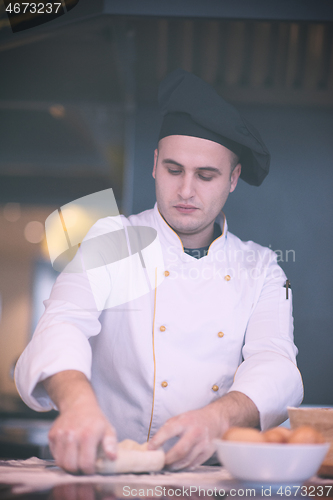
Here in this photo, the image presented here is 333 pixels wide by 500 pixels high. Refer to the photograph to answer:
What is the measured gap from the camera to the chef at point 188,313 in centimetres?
104

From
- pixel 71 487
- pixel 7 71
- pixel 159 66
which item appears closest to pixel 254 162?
pixel 159 66

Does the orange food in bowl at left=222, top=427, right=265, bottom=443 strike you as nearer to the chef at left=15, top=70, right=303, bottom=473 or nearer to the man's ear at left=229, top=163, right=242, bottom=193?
the chef at left=15, top=70, right=303, bottom=473

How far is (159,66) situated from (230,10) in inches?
16.2

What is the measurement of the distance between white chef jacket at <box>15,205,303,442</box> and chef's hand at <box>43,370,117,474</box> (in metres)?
0.30

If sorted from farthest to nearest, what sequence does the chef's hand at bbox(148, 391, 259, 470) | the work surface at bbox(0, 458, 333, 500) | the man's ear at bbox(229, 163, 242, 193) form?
1. the man's ear at bbox(229, 163, 242, 193)
2. the chef's hand at bbox(148, 391, 259, 470)
3. the work surface at bbox(0, 458, 333, 500)

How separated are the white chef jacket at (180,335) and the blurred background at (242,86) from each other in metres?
0.44

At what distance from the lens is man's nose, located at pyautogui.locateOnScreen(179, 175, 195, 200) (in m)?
1.32

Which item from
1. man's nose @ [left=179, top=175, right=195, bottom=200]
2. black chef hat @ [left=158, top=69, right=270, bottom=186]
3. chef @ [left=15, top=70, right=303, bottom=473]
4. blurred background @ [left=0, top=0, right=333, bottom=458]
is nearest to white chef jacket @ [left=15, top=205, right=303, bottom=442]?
chef @ [left=15, top=70, right=303, bottom=473]

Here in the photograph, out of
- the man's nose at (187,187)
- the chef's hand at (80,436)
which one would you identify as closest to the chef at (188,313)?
the man's nose at (187,187)

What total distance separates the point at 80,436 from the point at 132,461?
0.33ft

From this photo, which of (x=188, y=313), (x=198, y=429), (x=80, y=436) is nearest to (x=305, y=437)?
(x=198, y=429)

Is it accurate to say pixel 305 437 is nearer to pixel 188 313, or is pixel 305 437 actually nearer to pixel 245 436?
pixel 245 436

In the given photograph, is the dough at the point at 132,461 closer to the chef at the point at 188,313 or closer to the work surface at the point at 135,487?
the work surface at the point at 135,487

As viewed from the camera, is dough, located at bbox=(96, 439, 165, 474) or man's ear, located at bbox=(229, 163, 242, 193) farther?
man's ear, located at bbox=(229, 163, 242, 193)
